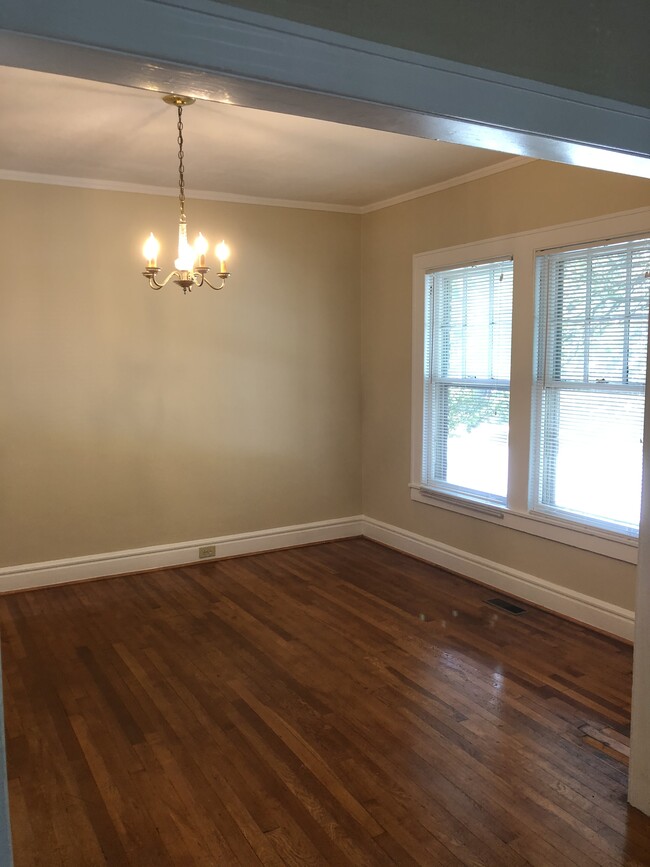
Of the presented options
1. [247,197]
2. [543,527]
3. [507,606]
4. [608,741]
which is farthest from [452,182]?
[608,741]

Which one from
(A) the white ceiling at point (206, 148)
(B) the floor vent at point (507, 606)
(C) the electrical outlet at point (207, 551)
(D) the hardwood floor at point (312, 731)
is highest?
(A) the white ceiling at point (206, 148)

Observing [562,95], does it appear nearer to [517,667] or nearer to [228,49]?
[228,49]

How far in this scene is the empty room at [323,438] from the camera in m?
1.59

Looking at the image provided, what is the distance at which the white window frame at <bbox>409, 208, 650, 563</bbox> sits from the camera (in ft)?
12.1

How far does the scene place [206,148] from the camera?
3.94m

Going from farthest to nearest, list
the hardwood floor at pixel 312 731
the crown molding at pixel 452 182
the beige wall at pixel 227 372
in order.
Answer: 1. the beige wall at pixel 227 372
2. the crown molding at pixel 452 182
3. the hardwood floor at pixel 312 731

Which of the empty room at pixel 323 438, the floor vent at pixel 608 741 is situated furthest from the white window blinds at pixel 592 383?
the floor vent at pixel 608 741

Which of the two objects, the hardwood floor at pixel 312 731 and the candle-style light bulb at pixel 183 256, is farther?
the candle-style light bulb at pixel 183 256

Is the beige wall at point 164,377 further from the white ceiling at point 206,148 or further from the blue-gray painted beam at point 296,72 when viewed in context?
the blue-gray painted beam at point 296,72

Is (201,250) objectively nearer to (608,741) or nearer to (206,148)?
(206,148)

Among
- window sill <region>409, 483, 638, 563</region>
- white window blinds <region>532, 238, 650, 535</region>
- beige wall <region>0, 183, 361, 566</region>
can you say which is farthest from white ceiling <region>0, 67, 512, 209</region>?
window sill <region>409, 483, 638, 563</region>

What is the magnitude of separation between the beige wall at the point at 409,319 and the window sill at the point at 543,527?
0.17 feet

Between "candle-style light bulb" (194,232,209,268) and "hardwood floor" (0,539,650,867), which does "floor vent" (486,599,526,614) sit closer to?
"hardwood floor" (0,539,650,867)

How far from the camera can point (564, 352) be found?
4.01 meters
